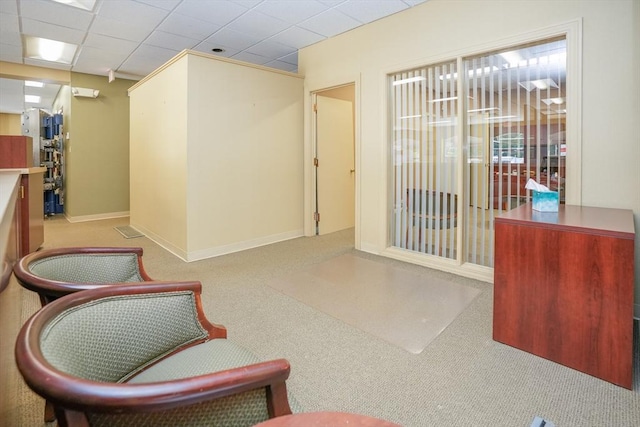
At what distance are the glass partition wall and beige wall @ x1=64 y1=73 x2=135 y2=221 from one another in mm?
6010

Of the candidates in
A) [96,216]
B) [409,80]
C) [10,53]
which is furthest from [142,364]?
[96,216]

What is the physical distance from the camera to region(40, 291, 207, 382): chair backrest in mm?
895

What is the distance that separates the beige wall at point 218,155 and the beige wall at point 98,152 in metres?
2.12

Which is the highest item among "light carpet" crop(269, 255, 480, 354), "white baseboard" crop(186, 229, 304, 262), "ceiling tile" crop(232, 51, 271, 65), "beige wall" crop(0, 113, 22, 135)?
"beige wall" crop(0, 113, 22, 135)

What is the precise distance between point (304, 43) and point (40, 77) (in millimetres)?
5156

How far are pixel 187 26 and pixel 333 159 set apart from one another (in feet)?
8.92

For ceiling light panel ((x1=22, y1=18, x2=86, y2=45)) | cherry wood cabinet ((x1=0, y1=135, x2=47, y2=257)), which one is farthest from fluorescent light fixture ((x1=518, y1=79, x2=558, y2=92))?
ceiling light panel ((x1=22, y1=18, x2=86, y2=45))

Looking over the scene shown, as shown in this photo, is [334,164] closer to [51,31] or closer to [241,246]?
[241,246]

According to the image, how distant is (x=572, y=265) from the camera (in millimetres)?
1907

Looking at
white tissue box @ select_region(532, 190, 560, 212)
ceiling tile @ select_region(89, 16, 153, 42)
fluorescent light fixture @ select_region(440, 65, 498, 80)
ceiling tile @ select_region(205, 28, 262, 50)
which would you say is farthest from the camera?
ceiling tile @ select_region(205, 28, 262, 50)

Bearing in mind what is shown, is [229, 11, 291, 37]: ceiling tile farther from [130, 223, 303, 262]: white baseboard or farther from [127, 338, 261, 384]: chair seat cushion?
[127, 338, 261, 384]: chair seat cushion

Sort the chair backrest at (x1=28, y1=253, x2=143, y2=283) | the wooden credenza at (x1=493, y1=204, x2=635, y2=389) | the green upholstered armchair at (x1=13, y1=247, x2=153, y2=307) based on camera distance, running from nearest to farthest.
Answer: the green upholstered armchair at (x1=13, y1=247, x2=153, y2=307), the chair backrest at (x1=28, y1=253, x2=143, y2=283), the wooden credenza at (x1=493, y1=204, x2=635, y2=389)

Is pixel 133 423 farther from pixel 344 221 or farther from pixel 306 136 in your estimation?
pixel 344 221

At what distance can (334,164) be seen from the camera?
5.60 m
